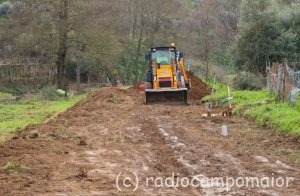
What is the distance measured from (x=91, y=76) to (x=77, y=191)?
51834 millimetres

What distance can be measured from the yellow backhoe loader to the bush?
5026 millimetres

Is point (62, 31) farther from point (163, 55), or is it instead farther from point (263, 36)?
point (263, 36)

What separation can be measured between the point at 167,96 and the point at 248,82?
7.42 m

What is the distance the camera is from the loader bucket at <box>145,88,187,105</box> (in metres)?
26.2

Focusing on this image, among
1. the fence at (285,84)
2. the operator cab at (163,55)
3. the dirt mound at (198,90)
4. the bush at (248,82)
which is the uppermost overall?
the operator cab at (163,55)

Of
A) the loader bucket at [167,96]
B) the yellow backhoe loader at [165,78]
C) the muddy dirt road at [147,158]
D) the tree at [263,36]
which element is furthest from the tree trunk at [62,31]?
the muddy dirt road at [147,158]

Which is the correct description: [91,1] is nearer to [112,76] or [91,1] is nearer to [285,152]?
[112,76]

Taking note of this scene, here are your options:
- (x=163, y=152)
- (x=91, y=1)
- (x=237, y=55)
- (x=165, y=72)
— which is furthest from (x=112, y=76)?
(x=163, y=152)

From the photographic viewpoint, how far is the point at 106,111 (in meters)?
23.3

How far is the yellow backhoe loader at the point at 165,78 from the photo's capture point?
26.4 meters

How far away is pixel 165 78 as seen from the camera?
27562 millimetres

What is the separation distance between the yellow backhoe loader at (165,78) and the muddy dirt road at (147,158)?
718cm

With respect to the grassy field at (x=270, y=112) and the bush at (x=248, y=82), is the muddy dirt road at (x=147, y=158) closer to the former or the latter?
the grassy field at (x=270, y=112)

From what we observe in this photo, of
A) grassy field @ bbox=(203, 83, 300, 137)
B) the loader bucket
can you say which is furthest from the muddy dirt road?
the loader bucket
